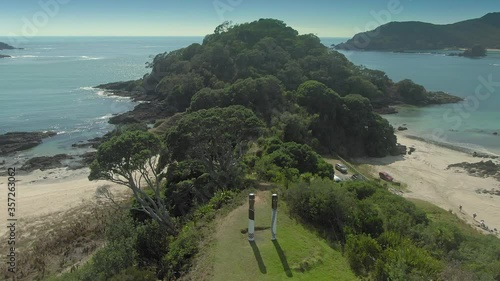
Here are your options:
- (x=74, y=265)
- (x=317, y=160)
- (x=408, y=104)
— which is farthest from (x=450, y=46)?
(x=74, y=265)

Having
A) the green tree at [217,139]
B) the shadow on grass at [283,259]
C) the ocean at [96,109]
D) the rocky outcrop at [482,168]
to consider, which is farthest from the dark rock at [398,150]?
the shadow on grass at [283,259]

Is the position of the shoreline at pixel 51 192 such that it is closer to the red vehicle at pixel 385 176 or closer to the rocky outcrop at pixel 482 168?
the red vehicle at pixel 385 176

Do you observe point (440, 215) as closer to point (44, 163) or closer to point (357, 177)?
point (357, 177)

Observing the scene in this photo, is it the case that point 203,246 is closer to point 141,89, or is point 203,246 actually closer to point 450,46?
point 141,89

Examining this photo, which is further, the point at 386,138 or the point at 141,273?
the point at 386,138

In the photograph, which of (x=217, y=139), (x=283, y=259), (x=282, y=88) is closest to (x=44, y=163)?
(x=217, y=139)

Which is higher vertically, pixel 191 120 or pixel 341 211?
pixel 191 120
